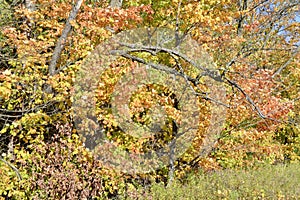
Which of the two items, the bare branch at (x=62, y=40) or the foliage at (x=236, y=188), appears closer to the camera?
the foliage at (x=236, y=188)

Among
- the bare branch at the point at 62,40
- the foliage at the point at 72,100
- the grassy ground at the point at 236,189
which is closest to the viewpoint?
the grassy ground at the point at 236,189

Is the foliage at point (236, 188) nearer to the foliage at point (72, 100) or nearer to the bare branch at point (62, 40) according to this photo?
the foliage at point (72, 100)

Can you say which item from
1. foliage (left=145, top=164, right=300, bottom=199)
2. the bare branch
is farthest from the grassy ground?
the bare branch

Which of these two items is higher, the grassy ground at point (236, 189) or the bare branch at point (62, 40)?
the bare branch at point (62, 40)

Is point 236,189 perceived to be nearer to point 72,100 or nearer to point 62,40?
point 72,100

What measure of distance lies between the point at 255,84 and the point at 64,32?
4472 millimetres

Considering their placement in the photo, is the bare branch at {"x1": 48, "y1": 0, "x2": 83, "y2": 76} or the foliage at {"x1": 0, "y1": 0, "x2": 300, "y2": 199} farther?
the bare branch at {"x1": 48, "y1": 0, "x2": 83, "y2": 76}

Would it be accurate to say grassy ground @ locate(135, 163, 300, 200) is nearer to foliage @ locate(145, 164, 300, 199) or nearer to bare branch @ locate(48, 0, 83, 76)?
foliage @ locate(145, 164, 300, 199)

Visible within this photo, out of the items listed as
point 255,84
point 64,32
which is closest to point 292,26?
point 255,84

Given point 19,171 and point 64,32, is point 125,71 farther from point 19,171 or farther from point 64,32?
point 19,171

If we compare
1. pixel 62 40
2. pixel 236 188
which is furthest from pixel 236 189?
pixel 62 40

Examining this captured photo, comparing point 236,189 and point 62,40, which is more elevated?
point 62,40

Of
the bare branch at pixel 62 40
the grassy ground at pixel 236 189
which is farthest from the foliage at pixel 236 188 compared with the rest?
the bare branch at pixel 62 40

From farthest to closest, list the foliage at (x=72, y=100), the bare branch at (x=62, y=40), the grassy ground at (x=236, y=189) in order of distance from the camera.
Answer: the bare branch at (x=62, y=40) < the foliage at (x=72, y=100) < the grassy ground at (x=236, y=189)
